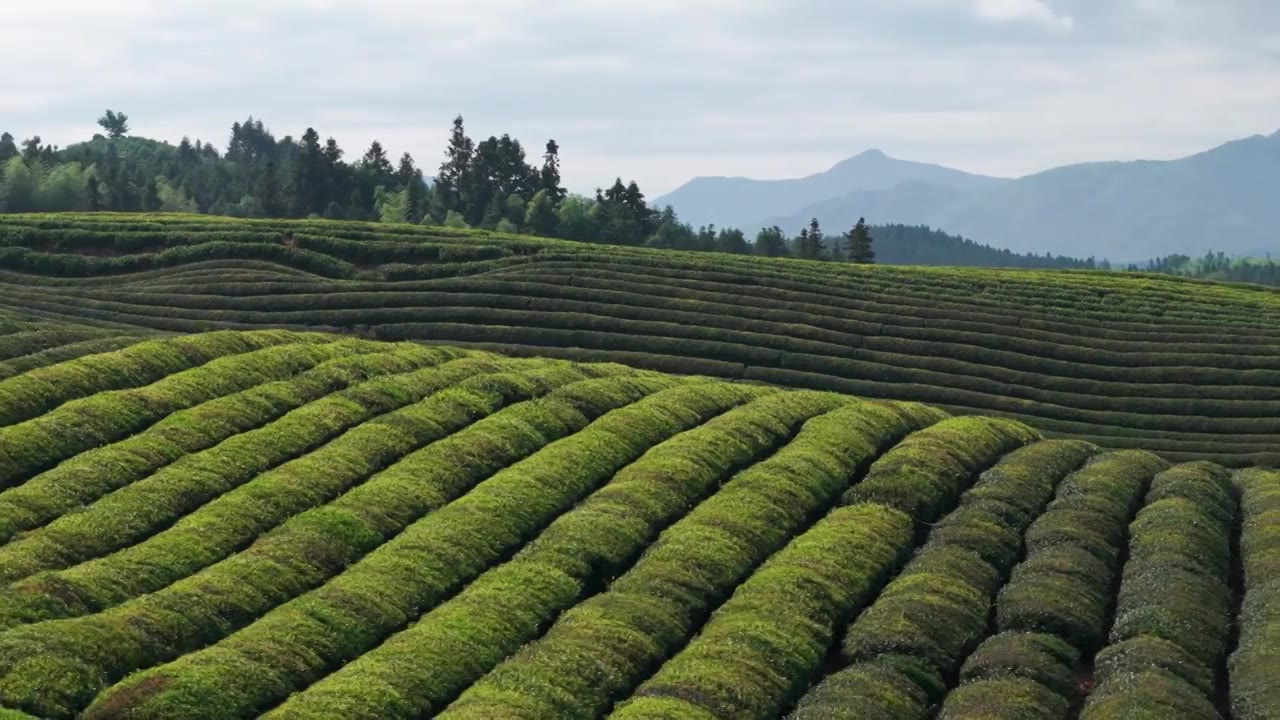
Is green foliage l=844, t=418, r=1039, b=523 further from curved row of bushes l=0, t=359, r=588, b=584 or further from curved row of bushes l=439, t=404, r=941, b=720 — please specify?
A: curved row of bushes l=0, t=359, r=588, b=584

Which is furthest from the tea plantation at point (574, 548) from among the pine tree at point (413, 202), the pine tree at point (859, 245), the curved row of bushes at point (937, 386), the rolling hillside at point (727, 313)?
the pine tree at point (413, 202)

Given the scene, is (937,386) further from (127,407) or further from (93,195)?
(93,195)

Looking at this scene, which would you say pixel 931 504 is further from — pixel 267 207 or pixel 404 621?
pixel 267 207

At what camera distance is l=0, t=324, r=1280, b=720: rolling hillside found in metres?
31.0

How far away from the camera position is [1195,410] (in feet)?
267

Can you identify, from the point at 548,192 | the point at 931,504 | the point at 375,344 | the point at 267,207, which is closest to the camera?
the point at 931,504

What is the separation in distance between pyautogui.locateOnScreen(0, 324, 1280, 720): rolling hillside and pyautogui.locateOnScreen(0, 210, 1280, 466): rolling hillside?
18819 millimetres

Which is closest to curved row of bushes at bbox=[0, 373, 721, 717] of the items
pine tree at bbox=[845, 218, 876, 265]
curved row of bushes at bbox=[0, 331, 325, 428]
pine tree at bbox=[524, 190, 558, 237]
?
curved row of bushes at bbox=[0, 331, 325, 428]

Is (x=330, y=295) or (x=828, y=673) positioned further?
(x=330, y=295)

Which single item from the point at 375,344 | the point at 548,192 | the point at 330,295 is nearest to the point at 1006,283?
the point at 330,295

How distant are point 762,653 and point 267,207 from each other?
14666cm

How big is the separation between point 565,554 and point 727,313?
56.6 metres

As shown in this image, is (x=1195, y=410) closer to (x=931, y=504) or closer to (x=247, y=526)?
(x=931, y=504)

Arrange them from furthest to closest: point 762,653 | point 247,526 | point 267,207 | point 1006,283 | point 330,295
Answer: point 267,207 < point 1006,283 < point 330,295 < point 247,526 < point 762,653
